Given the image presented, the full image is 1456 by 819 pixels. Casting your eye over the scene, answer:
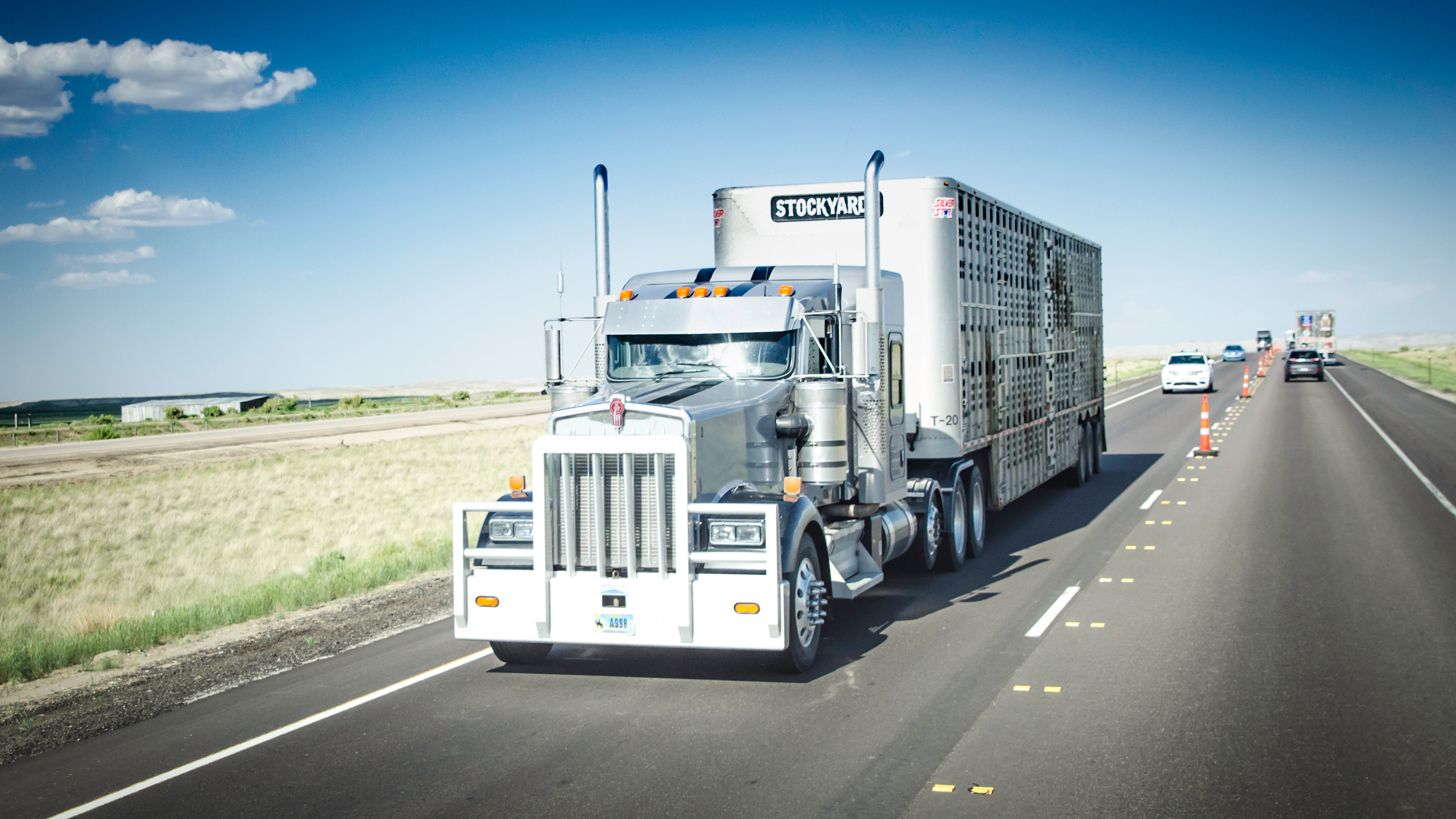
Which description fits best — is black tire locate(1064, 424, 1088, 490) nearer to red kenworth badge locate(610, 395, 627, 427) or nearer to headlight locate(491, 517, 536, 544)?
red kenworth badge locate(610, 395, 627, 427)

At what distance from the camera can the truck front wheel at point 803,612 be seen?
25.0 feet

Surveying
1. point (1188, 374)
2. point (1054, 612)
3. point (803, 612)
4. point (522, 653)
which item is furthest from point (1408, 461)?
point (1188, 374)

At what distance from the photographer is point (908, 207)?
11.5 meters

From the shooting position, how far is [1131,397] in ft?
160

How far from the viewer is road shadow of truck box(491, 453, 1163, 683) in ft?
26.8

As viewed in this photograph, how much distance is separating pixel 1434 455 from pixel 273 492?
25.8 metres

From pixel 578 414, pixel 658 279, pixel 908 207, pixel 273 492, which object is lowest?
pixel 273 492

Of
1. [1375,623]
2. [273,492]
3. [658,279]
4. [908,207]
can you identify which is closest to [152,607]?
[658,279]

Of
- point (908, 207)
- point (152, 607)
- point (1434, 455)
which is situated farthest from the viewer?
point (1434, 455)

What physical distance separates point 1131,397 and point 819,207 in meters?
40.6

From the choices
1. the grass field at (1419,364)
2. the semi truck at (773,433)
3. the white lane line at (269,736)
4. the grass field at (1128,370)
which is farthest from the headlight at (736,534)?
the grass field at (1419,364)

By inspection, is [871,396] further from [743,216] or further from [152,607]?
[152,607]

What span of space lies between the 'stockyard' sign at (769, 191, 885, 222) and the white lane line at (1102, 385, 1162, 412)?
29.1 meters

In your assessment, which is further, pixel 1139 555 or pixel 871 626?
pixel 1139 555
